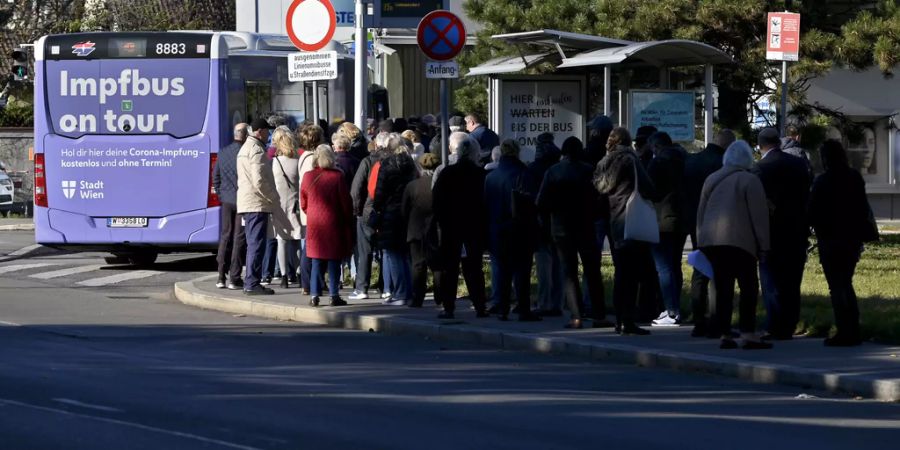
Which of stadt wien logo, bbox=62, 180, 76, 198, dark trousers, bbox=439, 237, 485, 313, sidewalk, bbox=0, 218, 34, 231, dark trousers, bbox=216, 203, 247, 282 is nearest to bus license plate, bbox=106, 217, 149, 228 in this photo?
stadt wien logo, bbox=62, 180, 76, 198

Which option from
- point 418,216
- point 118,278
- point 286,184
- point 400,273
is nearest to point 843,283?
point 418,216

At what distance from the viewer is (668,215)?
14.2 metres

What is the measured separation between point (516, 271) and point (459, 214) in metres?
0.77

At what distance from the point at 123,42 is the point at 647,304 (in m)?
8.84

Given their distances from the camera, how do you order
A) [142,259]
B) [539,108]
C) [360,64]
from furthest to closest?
[142,259]
[539,108]
[360,64]

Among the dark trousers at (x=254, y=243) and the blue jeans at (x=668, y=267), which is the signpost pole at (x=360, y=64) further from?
the blue jeans at (x=668, y=267)

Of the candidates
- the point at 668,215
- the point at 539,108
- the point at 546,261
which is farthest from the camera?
the point at 539,108

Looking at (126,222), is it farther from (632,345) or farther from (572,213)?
(632,345)

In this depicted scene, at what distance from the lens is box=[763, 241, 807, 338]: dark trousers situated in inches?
524

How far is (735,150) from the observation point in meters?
12.6

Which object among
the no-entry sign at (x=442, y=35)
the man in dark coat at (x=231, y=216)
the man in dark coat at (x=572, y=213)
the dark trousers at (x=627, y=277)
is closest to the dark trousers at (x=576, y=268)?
the man in dark coat at (x=572, y=213)

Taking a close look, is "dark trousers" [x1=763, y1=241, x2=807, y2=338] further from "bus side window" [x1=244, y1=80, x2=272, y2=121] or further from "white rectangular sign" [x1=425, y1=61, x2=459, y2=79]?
"bus side window" [x1=244, y1=80, x2=272, y2=121]

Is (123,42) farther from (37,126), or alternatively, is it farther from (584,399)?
(584,399)

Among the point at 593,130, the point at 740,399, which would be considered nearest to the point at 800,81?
the point at 593,130
